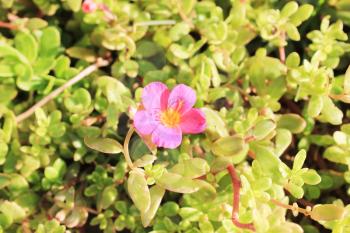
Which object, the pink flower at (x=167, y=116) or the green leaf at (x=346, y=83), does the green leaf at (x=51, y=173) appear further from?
the green leaf at (x=346, y=83)

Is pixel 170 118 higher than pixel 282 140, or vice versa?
pixel 170 118

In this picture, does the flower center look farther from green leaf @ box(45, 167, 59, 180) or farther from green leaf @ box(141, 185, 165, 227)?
green leaf @ box(45, 167, 59, 180)

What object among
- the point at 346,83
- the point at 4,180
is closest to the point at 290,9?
the point at 346,83

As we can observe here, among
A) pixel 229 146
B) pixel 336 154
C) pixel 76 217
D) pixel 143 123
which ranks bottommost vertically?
pixel 76 217

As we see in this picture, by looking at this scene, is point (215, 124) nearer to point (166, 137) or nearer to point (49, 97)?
point (166, 137)

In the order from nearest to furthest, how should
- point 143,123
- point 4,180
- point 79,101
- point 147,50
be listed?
point 143,123 < point 4,180 < point 79,101 < point 147,50

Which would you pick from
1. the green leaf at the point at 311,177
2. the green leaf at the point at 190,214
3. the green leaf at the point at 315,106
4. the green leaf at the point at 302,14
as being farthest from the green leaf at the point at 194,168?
the green leaf at the point at 302,14
